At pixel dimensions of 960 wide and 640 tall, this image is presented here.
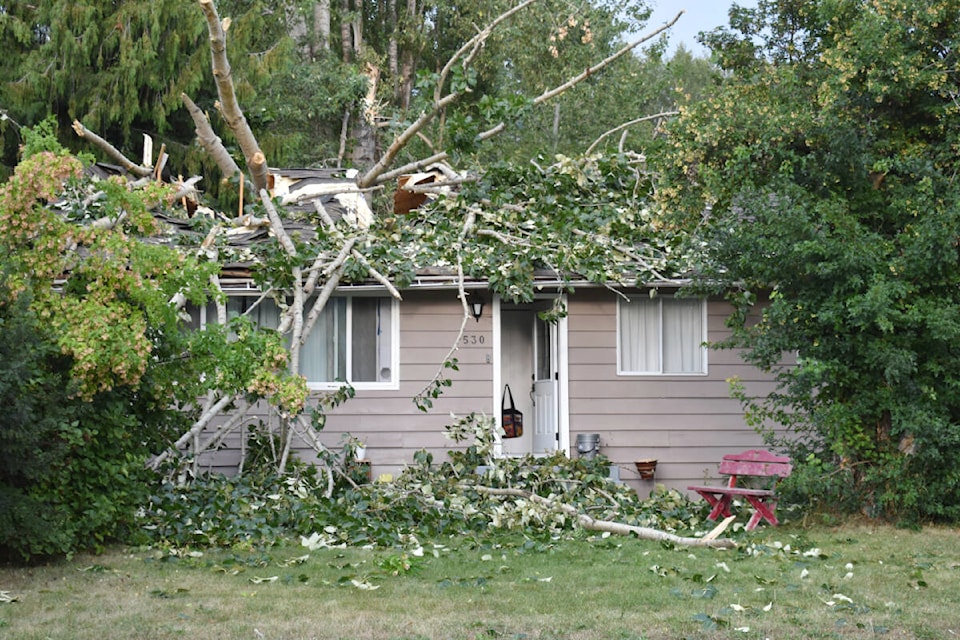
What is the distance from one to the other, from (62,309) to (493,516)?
399cm

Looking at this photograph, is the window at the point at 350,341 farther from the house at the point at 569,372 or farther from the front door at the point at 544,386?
the front door at the point at 544,386

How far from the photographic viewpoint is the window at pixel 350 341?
504 inches

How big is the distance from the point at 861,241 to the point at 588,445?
424 cm

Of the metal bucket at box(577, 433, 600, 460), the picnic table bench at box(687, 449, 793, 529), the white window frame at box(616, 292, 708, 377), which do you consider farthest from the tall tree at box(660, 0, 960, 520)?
the metal bucket at box(577, 433, 600, 460)

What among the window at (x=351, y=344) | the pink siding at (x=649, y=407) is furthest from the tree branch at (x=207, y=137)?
the pink siding at (x=649, y=407)

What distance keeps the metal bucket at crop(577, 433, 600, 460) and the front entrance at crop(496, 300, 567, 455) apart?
0.73 feet

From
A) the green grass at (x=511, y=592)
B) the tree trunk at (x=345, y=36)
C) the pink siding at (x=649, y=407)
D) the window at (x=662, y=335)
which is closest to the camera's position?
the green grass at (x=511, y=592)

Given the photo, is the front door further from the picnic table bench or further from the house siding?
the picnic table bench

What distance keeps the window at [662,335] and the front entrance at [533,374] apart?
0.82 m

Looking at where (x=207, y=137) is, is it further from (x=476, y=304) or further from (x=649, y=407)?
(x=649, y=407)

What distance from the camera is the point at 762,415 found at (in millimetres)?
10180

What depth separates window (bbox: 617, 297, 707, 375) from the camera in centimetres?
1306

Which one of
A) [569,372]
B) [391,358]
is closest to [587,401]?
[569,372]

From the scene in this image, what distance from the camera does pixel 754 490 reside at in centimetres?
987
